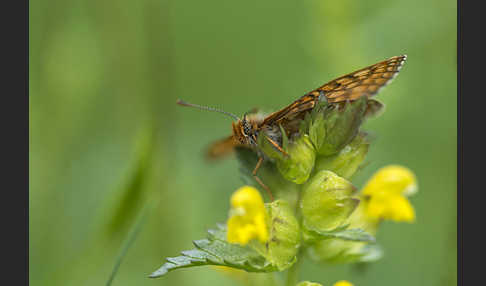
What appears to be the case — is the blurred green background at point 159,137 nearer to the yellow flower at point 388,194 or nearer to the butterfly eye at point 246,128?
the yellow flower at point 388,194

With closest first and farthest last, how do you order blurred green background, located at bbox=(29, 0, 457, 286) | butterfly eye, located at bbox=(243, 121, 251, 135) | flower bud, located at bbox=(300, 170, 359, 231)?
flower bud, located at bbox=(300, 170, 359, 231) < butterfly eye, located at bbox=(243, 121, 251, 135) < blurred green background, located at bbox=(29, 0, 457, 286)

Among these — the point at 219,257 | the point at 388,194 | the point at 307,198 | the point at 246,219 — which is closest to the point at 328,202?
the point at 307,198

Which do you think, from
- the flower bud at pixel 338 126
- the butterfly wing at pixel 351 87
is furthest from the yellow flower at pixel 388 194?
the flower bud at pixel 338 126

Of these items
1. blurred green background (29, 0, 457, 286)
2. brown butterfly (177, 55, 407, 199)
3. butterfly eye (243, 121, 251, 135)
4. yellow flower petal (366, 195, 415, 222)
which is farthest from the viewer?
blurred green background (29, 0, 457, 286)

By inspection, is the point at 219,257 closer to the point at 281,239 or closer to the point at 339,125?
the point at 281,239

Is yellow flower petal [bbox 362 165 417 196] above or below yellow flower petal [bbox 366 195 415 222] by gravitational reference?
above

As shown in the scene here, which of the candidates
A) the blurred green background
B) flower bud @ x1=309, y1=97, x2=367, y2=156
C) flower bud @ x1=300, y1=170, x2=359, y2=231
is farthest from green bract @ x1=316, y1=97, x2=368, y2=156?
the blurred green background

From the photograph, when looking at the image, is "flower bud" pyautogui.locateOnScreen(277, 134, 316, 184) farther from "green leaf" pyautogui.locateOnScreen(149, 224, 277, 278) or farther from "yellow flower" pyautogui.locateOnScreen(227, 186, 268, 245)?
"green leaf" pyautogui.locateOnScreen(149, 224, 277, 278)
